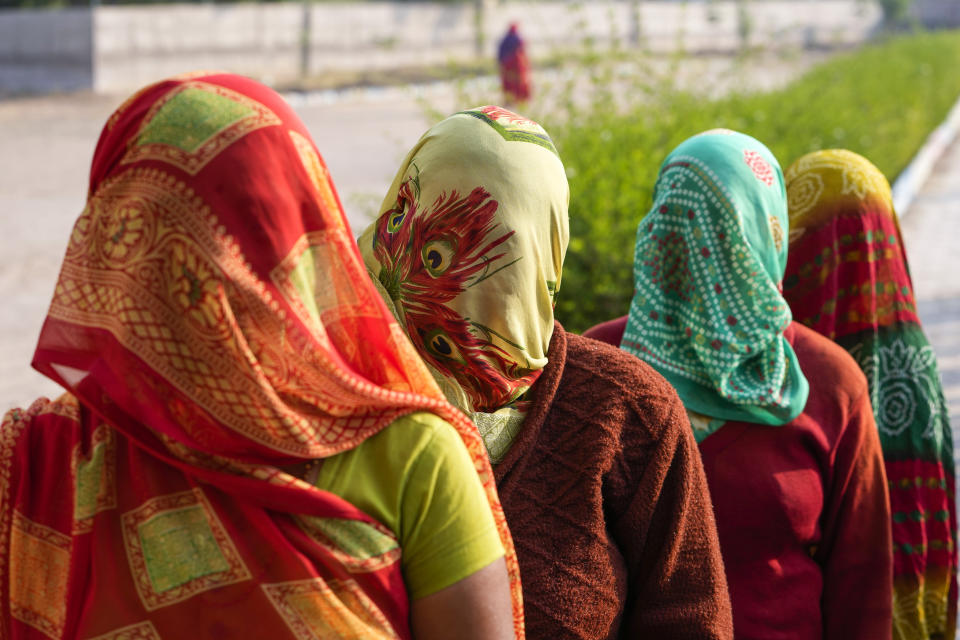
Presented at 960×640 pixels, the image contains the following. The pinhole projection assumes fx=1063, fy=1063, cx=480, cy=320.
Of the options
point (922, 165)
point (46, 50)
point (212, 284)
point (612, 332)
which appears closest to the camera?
point (212, 284)

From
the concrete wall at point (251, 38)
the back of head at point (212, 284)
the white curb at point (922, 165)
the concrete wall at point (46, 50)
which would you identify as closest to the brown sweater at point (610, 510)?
the back of head at point (212, 284)

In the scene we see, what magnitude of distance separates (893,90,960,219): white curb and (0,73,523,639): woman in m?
9.06

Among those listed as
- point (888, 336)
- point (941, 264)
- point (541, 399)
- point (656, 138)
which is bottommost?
point (941, 264)

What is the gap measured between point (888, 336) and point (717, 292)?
684 mm

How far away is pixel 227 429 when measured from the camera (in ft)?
3.83

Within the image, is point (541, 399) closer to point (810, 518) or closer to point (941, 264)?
point (810, 518)

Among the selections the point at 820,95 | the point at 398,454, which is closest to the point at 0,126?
the point at 820,95

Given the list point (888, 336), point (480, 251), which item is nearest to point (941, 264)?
point (888, 336)

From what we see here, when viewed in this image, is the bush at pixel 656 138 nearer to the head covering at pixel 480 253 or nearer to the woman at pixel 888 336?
the woman at pixel 888 336

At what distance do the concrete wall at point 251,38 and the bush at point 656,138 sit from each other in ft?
5.12

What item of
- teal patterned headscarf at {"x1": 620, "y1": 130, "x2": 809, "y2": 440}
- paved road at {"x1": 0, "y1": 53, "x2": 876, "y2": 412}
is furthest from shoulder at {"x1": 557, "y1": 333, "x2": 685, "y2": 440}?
paved road at {"x1": 0, "y1": 53, "x2": 876, "y2": 412}

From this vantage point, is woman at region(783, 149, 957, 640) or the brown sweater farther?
woman at region(783, 149, 957, 640)

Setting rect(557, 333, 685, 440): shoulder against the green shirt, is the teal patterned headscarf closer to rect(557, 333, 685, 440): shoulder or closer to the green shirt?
Result: rect(557, 333, 685, 440): shoulder

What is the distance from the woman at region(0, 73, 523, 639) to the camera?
3.74ft
